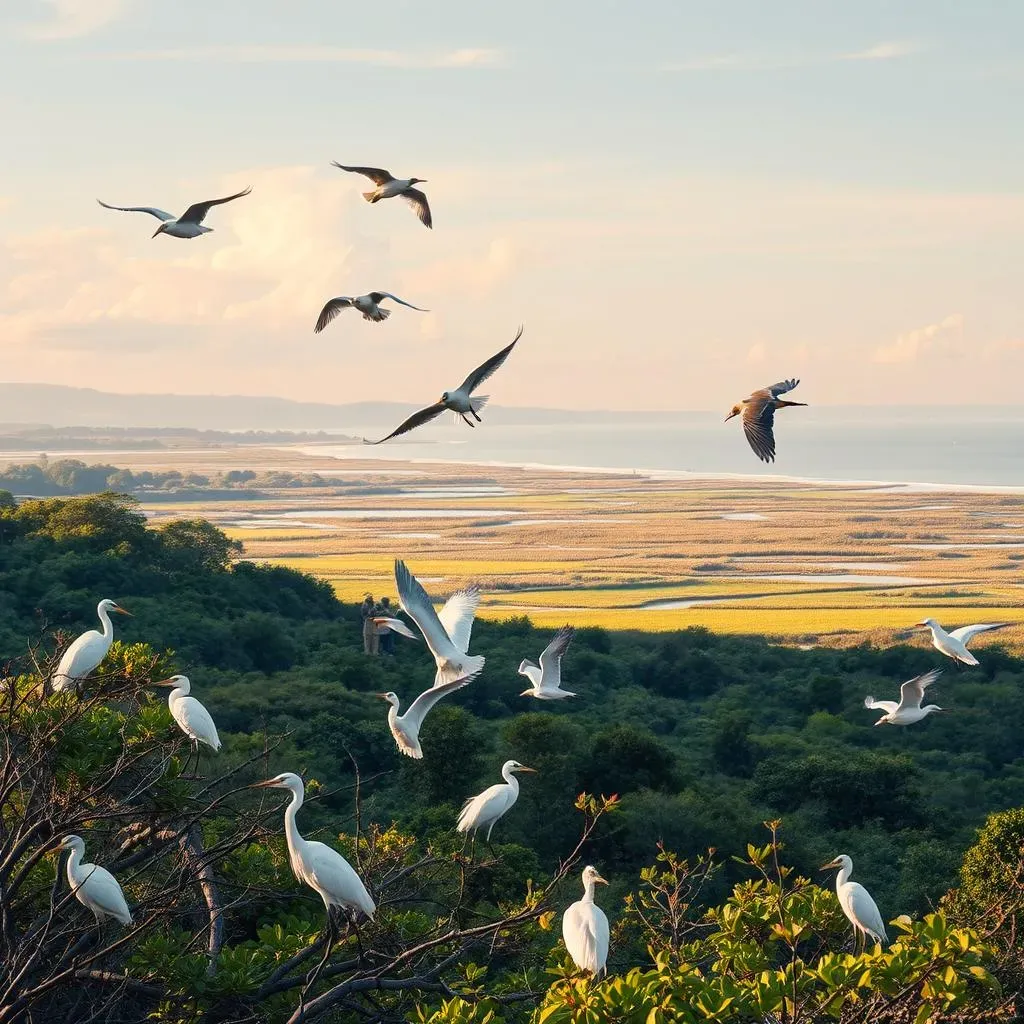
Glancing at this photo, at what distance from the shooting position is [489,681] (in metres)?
48.3

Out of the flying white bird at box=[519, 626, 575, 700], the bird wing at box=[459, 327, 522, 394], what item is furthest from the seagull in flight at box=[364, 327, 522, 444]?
the flying white bird at box=[519, 626, 575, 700]

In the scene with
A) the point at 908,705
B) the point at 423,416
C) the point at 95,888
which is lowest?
the point at 908,705

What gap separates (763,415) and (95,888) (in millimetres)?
7148

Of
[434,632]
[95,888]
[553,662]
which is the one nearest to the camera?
[95,888]

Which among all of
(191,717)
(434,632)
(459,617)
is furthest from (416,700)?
(191,717)

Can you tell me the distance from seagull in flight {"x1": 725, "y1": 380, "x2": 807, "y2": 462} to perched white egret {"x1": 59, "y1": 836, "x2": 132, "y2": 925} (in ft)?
21.0

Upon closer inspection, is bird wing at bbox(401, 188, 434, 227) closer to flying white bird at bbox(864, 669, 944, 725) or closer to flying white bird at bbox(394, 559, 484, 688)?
flying white bird at bbox(394, 559, 484, 688)

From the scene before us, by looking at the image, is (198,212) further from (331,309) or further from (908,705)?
(908,705)

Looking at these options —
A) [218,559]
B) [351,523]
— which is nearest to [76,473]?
[351,523]

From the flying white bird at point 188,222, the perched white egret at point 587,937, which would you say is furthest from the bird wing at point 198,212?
the perched white egret at point 587,937

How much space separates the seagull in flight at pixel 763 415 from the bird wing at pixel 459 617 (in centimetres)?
383

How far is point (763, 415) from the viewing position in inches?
535

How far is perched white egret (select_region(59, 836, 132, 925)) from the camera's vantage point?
9.88 meters

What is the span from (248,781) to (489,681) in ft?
75.9
